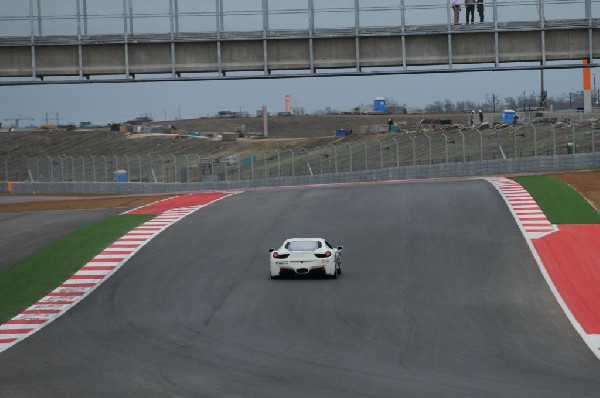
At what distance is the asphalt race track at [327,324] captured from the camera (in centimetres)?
1811

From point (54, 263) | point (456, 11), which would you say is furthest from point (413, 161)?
point (54, 263)

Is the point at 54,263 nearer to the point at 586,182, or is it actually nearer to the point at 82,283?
the point at 82,283

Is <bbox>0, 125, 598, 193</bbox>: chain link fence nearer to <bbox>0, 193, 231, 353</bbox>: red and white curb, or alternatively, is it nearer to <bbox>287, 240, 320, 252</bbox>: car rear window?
<bbox>0, 193, 231, 353</bbox>: red and white curb

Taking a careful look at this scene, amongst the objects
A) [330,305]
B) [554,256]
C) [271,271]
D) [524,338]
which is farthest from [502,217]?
[524,338]

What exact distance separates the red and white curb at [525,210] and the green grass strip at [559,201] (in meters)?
0.27

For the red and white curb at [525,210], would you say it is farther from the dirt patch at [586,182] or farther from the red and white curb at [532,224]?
the dirt patch at [586,182]

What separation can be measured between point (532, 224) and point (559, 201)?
5.47m

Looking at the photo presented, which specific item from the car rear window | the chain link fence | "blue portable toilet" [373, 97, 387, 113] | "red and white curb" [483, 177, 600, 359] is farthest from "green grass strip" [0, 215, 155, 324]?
"blue portable toilet" [373, 97, 387, 113]

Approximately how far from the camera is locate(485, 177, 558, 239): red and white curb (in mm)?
37719

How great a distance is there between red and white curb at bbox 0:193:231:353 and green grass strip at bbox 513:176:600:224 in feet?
45.3

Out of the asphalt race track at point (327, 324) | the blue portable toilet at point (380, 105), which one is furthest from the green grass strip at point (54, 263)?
the blue portable toilet at point (380, 105)

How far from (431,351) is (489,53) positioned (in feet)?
105

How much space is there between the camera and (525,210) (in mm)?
42031

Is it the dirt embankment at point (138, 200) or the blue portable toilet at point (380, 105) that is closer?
the dirt embankment at point (138, 200)
